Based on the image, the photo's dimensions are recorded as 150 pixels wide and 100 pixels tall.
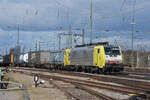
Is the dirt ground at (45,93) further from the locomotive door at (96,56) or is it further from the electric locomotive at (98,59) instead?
the locomotive door at (96,56)

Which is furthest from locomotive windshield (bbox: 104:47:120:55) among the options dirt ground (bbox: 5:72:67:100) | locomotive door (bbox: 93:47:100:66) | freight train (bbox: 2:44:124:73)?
dirt ground (bbox: 5:72:67:100)

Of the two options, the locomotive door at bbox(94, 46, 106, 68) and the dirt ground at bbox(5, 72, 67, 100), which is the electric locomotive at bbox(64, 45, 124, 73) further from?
the dirt ground at bbox(5, 72, 67, 100)

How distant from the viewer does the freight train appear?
24562 mm

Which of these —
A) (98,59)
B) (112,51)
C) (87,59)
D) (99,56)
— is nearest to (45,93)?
(99,56)

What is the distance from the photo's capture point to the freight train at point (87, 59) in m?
24.6

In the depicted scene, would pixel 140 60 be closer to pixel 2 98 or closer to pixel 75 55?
pixel 75 55

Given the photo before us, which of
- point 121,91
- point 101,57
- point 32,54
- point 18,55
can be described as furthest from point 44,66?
point 121,91

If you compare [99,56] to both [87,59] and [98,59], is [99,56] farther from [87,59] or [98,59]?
[87,59]

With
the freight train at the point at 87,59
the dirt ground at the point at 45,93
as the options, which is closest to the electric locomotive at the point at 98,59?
the freight train at the point at 87,59

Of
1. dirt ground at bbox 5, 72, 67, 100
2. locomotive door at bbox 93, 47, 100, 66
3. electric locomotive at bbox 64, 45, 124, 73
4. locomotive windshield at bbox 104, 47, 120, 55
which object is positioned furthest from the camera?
locomotive door at bbox 93, 47, 100, 66

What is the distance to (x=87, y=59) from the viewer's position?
1129 inches

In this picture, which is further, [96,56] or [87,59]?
[87,59]

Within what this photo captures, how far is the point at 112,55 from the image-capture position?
24.8 metres

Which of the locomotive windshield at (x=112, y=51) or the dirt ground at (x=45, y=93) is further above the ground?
the locomotive windshield at (x=112, y=51)
